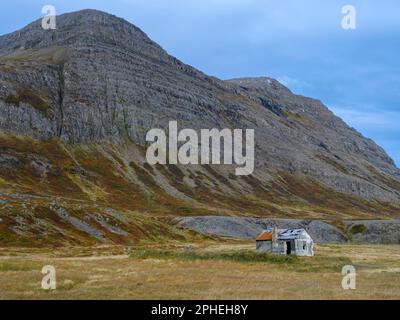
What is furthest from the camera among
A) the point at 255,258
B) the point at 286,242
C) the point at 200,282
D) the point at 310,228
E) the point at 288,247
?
the point at 310,228

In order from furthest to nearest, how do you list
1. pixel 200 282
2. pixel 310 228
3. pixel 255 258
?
pixel 310 228 → pixel 255 258 → pixel 200 282

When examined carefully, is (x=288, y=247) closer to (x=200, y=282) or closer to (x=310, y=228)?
(x=200, y=282)

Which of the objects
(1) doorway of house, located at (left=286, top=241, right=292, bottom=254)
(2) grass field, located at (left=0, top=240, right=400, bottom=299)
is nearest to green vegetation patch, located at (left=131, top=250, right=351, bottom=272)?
(2) grass field, located at (left=0, top=240, right=400, bottom=299)

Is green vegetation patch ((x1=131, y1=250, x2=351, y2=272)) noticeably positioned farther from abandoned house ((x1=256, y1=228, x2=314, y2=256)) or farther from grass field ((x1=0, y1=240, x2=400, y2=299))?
abandoned house ((x1=256, y1=228, x2=314, y2=256))

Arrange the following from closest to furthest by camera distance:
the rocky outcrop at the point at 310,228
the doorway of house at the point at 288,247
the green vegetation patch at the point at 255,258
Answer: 1. the green vegetation patch at the point at 255,258
2. the doorway of house at the point at 288,247
3. the rocky outcrop at the point at 310,228

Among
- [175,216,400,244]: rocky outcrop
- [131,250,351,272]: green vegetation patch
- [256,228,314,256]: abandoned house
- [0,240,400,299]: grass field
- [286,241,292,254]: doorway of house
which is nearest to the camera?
[0,240,400,299]: grass field

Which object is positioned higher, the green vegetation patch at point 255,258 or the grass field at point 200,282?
the grass field at point 200,282

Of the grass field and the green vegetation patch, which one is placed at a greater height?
the grass field

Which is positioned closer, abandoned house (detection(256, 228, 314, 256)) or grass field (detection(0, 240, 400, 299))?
grass field (detection(0, 240, 400, 299))

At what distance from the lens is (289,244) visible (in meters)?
82.1

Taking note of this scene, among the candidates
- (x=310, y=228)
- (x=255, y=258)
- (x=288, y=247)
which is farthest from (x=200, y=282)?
(x=310, y=228)

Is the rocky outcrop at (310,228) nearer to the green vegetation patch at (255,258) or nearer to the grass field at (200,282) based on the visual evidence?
the green vegetation patch at (255,258)

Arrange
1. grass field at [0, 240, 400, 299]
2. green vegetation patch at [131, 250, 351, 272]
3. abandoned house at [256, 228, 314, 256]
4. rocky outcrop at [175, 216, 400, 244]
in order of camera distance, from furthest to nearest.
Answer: rocky outcrop at [175, 216, 400, 244] < abandoned house at [256, 228, 314, 256] < green vegetation patch at [131, 250, 351, 272] < grass field at [0, 240, 400, 299]

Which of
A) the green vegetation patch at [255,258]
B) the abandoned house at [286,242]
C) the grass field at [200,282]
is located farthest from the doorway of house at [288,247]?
the grass field at [200,282]
